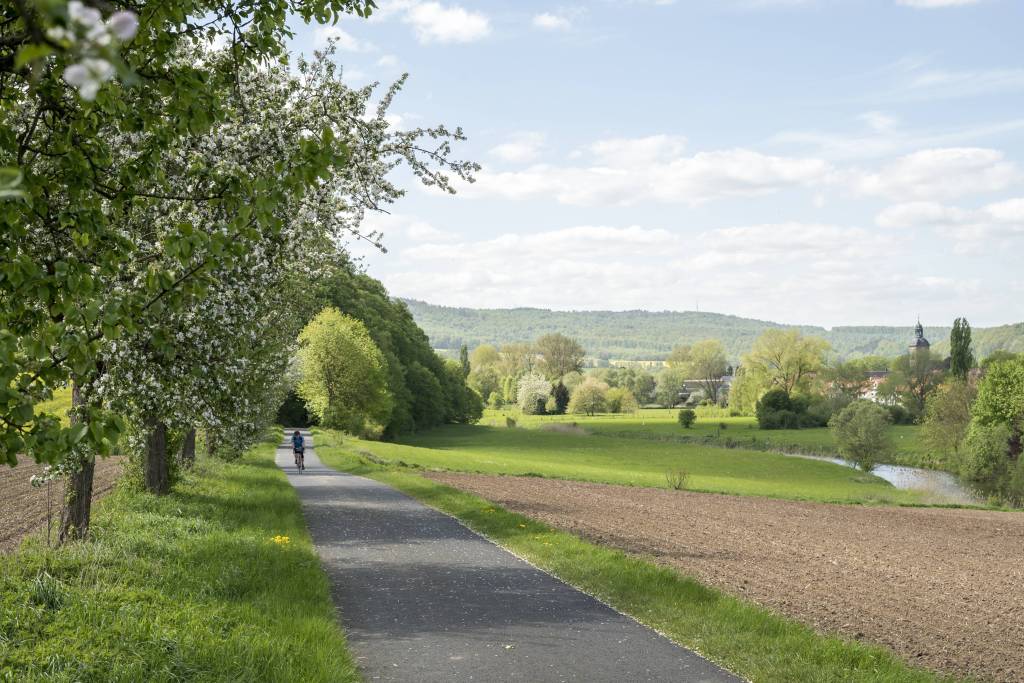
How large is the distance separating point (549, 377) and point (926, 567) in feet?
526

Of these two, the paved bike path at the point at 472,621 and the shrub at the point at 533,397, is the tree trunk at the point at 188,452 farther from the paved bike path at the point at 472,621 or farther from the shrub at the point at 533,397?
the shrub at the point at 533,397

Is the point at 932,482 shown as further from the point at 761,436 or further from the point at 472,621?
the point at 472,621

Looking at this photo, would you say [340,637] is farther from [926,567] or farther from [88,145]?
[926,567]

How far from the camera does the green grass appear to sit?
56906 millimetres

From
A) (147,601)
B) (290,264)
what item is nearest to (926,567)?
(290,264)

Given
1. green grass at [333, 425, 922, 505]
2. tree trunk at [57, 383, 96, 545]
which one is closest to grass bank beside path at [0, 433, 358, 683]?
tree trunk at [57, 383, 96, 545]

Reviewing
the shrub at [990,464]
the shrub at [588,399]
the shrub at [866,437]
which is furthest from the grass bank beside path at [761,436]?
the shrub at [588,399]

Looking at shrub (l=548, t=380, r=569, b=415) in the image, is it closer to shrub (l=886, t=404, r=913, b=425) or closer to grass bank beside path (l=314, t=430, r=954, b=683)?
shrub (l=886, t=404, r=913, b=425)

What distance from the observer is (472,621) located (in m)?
11.3

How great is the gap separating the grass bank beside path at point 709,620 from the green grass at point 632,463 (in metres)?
37.6

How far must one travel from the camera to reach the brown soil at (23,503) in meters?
17.3

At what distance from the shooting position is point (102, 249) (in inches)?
296

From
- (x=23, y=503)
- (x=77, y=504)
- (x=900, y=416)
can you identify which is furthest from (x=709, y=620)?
(x=900, y=416)

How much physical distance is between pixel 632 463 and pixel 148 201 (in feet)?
245
